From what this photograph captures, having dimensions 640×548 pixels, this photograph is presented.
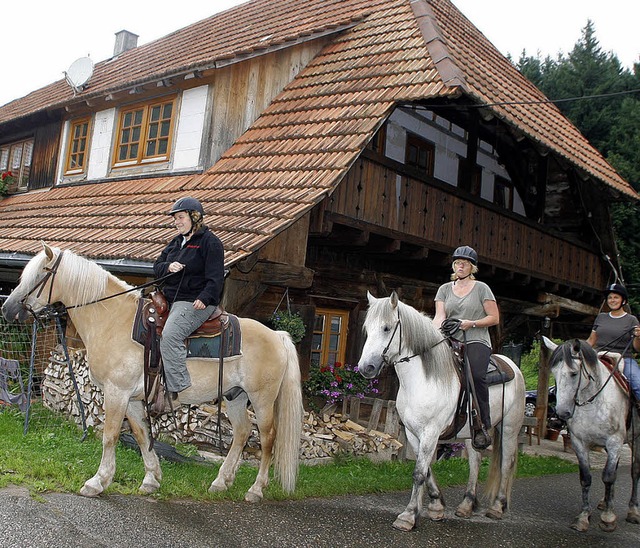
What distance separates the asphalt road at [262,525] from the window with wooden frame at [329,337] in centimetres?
350

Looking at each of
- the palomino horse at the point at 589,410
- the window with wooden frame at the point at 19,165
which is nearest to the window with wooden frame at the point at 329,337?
the palomino horse at the point at 589,410

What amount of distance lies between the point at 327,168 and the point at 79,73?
298 inches

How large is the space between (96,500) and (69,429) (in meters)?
3.03

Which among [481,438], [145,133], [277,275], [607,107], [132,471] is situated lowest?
→ [132,471]

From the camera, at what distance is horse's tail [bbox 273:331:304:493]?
5930mm

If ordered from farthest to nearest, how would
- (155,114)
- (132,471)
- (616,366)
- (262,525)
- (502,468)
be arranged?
1. (155,114)
2. (616,366)
3. (502,468)
4. (132,471)
5. (262,525)

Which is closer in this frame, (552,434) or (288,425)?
(288,425)

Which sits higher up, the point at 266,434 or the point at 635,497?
the point at 266,434

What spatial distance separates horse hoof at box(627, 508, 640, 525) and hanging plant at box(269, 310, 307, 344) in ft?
13.4

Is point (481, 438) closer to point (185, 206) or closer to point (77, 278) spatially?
point (185, 206)

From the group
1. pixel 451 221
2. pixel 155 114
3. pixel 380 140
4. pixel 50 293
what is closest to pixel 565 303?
pixel 451 221

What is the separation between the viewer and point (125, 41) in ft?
61.6

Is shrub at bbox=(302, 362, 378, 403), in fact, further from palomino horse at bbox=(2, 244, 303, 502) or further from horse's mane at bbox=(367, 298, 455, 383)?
horse's mane at bbox=(367, 298, 455, 383)

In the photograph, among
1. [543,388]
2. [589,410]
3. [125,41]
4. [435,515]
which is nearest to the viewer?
[435,515]
